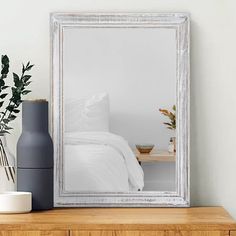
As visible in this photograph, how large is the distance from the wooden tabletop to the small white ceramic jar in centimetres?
3

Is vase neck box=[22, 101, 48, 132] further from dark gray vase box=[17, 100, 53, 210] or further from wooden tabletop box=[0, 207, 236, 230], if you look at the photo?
wooden tabletop box=[0, 207, 236, 230]

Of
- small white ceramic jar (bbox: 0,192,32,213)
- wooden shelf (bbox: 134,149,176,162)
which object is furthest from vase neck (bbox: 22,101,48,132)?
wooden shelf (bbox: 134,149,176,162)

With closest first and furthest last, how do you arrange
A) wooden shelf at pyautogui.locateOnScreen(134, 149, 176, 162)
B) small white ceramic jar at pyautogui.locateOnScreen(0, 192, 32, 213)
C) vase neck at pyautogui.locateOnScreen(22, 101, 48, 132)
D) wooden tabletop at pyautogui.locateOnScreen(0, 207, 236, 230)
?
wooden tabletop at pyautogui.locateOnScreen(0, 207, 236, 230) < small white ceramic jar at pyautogui.locateOnScreen(0, 192, 32, 213) < vase neck at pyautogui.locateOnScreen(22, 101, 48, 132) < wooden shelf at pyautogui.locateOnScreen(134, 149, 176, 162)

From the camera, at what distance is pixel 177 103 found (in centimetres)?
276

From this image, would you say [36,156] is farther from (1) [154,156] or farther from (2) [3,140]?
(1) [154,156]

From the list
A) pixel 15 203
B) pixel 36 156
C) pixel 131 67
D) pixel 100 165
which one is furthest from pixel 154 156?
pixel 15 203

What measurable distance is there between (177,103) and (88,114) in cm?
37

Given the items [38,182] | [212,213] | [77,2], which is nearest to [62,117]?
[38,182]

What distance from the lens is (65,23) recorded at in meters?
2.77

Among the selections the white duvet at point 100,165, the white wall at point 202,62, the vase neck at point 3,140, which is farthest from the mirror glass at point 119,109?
the vase neck at point 3,140

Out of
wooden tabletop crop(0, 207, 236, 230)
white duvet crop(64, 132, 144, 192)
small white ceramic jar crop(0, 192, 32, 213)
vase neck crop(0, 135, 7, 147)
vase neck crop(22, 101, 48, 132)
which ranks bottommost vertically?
wooden tabletop crop(0, 207, 236, 230)

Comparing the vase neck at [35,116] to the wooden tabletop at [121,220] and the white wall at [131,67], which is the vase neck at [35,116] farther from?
the wooden tabletop at [121,220]

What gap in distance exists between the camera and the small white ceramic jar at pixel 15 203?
8.27 ft

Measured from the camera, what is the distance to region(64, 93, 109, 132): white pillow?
2.75 meters
